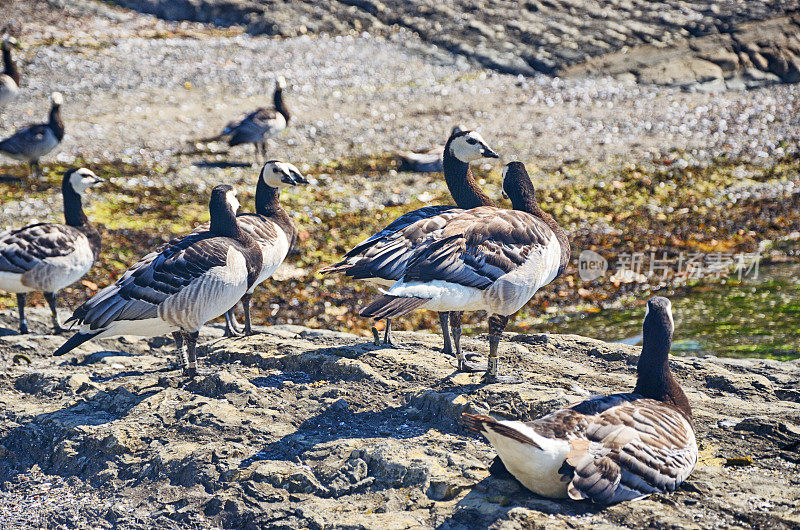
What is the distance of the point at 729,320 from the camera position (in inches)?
464

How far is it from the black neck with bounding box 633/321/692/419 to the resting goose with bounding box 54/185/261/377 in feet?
13.5

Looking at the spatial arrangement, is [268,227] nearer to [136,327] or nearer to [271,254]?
[271,254]

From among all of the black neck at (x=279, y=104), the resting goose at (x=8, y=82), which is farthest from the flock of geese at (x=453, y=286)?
the resting goose at (x=8, y=82)

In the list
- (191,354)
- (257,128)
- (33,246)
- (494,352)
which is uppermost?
(494,352)

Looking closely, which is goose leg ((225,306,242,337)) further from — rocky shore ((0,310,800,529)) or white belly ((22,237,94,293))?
white belly ((22,237,94,293))

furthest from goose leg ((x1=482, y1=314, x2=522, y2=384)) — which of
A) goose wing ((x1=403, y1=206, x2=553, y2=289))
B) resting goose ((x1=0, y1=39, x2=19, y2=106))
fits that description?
resting goose ((x1=0, y1=39, x2=19, y2=106))

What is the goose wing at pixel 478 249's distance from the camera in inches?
299

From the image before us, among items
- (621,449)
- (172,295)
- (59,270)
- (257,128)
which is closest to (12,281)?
(59,270)

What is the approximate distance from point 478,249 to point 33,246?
635cm

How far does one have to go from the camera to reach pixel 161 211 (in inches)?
635

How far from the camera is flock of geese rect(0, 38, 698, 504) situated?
571 centimetres

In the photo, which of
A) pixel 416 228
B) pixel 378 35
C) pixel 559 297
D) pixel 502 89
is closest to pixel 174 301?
pixel 416 228

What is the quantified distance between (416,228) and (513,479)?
2961 mm

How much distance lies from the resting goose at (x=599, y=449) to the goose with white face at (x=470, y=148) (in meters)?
4.22
